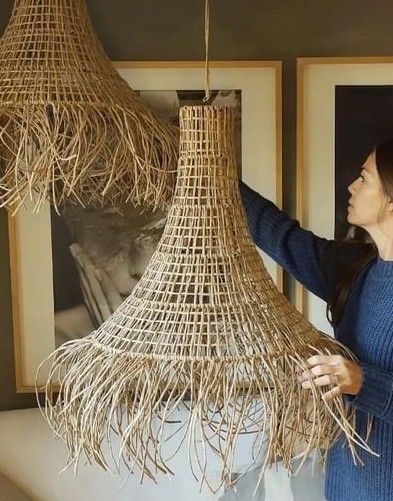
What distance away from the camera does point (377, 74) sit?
177 centimetres

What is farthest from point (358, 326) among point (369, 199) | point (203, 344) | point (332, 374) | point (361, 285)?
point (203, 344)

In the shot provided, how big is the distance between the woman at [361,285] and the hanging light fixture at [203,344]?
8.0 inches

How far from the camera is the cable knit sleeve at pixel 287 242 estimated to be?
157 cm

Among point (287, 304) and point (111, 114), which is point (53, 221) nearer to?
point (111, 114)

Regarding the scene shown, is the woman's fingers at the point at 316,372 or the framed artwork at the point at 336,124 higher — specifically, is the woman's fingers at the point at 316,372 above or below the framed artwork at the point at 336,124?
below

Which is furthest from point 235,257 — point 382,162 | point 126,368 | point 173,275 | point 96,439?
point 382,162

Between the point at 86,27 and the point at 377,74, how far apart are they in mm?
762

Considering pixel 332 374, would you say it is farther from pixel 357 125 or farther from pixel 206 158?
pixel 357 125

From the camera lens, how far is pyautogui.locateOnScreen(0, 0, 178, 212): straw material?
1.18 m

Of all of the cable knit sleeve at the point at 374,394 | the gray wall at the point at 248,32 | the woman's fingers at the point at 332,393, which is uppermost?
the gray wall at the point at 248,32

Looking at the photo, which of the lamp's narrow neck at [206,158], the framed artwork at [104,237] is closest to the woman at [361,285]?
the framed artwork at [104,237]

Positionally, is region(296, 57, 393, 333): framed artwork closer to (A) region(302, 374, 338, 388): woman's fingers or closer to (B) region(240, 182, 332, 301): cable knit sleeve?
(B) region(240, 182, 332, 301): cable knit sleeve

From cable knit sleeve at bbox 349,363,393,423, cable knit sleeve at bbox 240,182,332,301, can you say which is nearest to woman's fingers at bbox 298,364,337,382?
cable knit sleeve at bbox 349,363,393,423

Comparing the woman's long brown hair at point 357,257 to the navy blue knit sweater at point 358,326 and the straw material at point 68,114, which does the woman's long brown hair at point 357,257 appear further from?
the straw material at point 68,114
